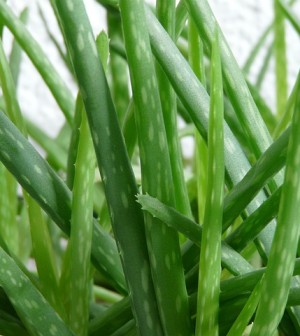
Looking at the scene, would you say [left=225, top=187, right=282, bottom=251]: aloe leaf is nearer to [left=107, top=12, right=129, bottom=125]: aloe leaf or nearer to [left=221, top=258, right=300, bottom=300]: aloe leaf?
[left=221, top=258, right=300, bottom=300]: aloe leaf

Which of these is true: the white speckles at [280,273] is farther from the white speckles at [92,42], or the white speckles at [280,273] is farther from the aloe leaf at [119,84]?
the aloe leaf at [119,84]

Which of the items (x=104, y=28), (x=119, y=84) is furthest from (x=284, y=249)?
(x=104, y=28)

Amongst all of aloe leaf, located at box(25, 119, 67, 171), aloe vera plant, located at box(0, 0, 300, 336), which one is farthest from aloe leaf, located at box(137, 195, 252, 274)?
aloe leaf, located at box(25, 119, 67, 171)

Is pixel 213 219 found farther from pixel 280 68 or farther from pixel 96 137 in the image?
pixel 280 68

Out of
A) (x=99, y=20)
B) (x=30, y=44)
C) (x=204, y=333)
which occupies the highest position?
(x=99, y=20)

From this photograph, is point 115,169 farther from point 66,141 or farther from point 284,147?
point 66,141

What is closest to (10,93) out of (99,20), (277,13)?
(277,13)
